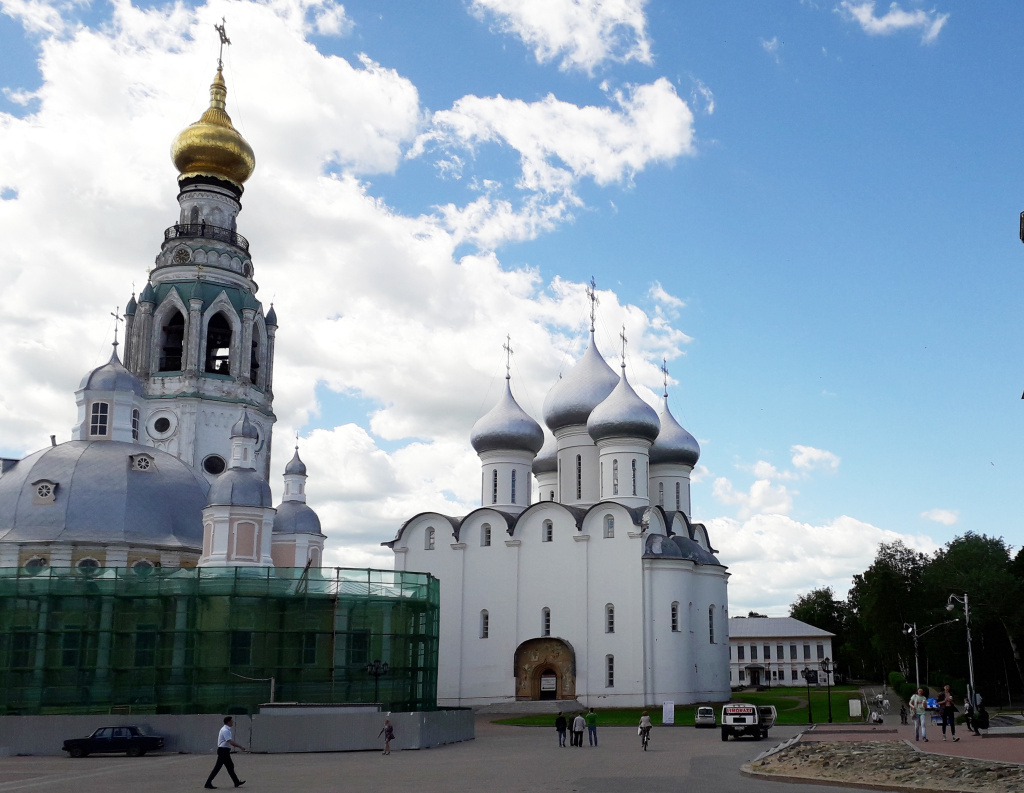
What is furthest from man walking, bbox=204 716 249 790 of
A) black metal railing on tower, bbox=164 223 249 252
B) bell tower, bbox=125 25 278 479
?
black metal railing on tower, bbox=164 223 249 252

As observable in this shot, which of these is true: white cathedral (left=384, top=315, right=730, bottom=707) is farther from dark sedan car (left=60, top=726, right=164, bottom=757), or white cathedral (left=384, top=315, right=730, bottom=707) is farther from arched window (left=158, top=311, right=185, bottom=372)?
dark sedan car (left=60, top=726, right=164, bottom=757)

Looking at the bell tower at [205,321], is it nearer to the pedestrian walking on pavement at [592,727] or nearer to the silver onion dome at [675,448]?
the silver onion dome at [675,448]

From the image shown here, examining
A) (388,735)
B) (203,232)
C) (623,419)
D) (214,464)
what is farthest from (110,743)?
(203,232)

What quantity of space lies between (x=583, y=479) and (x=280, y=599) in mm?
20770

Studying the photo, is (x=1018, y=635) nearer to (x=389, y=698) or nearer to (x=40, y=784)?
(x=389, y=698)

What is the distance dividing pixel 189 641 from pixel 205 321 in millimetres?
24080

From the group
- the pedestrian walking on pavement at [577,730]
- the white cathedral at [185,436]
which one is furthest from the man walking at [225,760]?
the white cathedral at [185,436]

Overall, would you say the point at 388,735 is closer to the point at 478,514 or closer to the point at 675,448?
the point at 478,514

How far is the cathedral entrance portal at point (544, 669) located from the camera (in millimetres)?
40750

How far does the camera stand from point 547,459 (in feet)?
166

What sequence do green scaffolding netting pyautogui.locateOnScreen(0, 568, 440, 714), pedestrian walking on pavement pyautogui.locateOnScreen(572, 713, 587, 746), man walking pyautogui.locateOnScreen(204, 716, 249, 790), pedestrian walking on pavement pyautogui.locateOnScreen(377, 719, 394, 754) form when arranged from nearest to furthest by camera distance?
man walking pyautogui.locateOnScreen(204, 716, 249, 790) → pedestrian walking on pavement pyautogui.locateOnScreen(377, 719, 394, 754) → pedestrian walking on pavement pyautogui.locateOnScreen(572, 713, 587, 746) → green scaffolding netting pyautogui.locateOnScreen(0, 568, 440, 714)

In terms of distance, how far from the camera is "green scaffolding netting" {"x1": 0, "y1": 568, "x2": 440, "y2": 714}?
27.0 metres

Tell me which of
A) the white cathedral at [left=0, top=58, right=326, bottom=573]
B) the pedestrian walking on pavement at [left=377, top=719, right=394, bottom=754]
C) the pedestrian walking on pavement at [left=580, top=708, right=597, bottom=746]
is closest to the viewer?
the pedestrian walking on pavement at [left=377, top=719, right=394, bottom=754]

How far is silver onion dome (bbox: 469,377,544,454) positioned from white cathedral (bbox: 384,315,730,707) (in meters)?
0.05
